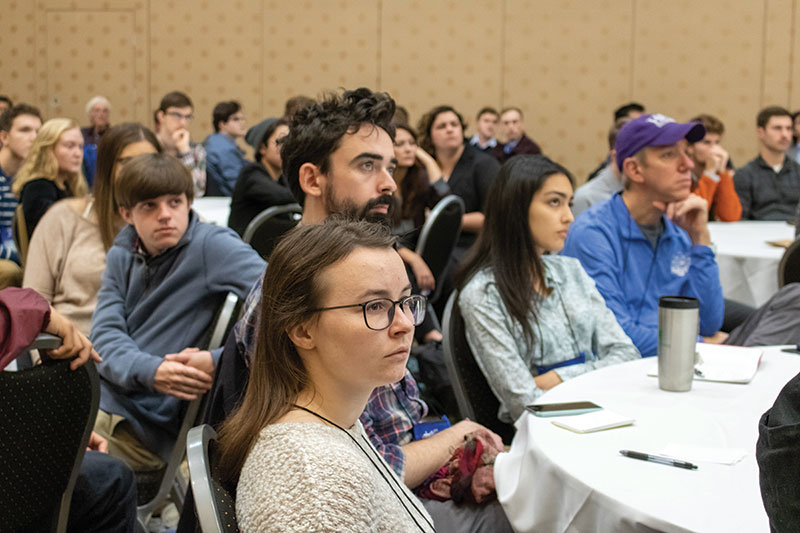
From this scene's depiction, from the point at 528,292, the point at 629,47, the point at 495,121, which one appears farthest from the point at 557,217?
the point at 629,47

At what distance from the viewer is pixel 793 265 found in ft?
11.4

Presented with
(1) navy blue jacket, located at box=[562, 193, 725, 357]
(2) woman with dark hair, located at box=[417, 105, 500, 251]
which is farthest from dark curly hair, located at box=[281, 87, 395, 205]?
(2) woman with dark hair, located at box=[417, 105, 500, 251]

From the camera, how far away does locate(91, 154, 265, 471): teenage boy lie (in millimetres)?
2346

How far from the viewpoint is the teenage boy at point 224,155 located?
7.91m

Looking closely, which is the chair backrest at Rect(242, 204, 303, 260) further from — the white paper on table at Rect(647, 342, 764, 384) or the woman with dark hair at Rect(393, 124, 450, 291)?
the white paper on table at Rect(647, 342, 764, 384)

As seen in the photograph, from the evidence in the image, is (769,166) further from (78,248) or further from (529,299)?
(78,248)

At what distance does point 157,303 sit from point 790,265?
250 cm

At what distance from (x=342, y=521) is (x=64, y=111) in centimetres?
1041

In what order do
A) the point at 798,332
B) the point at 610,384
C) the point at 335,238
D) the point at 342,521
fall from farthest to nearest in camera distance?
the point at 798,332
the point at 610,384
the point at 335,238
the point at 342,521

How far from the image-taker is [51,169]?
14.0ft

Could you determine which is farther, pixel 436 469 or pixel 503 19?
pixel 503 19

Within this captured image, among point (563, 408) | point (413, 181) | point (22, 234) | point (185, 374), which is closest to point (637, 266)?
point (563, 408)

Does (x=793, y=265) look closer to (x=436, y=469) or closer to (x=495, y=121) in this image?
(x=436, y=469)

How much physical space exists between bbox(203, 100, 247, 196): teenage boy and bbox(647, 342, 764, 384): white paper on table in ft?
20.2
